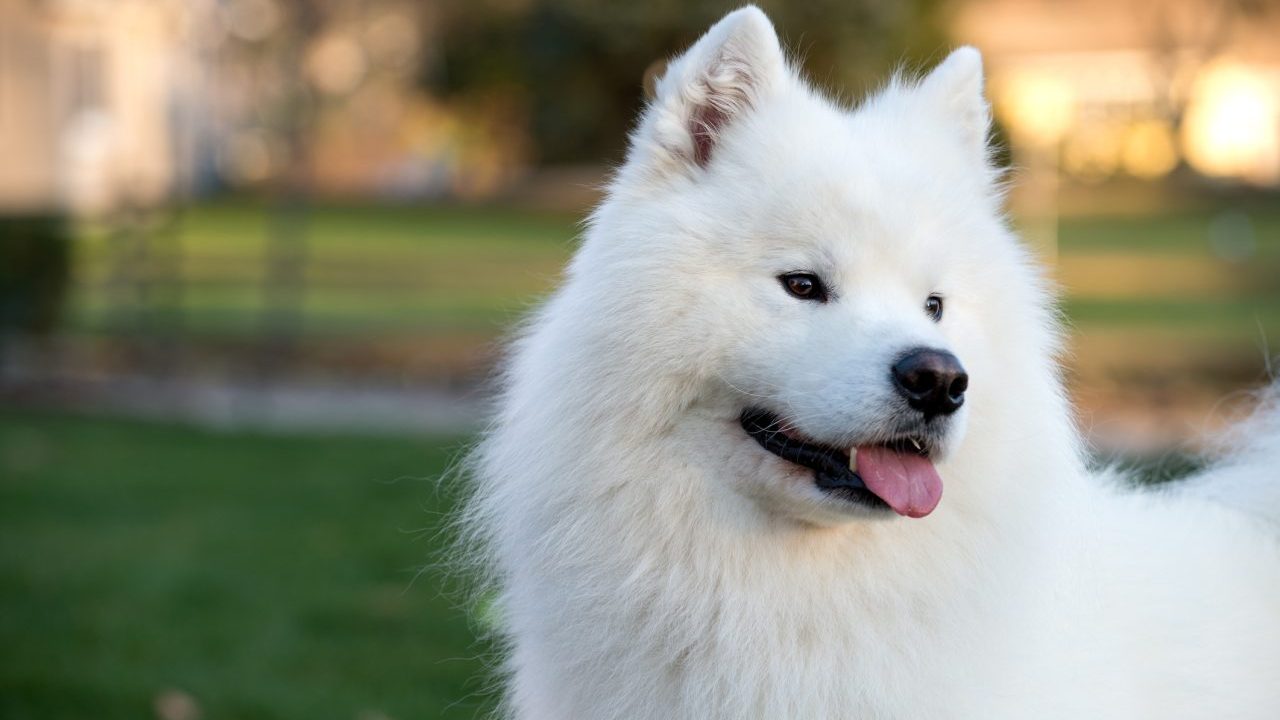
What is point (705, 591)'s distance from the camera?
2814mm

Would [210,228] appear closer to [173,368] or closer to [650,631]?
[173,368]

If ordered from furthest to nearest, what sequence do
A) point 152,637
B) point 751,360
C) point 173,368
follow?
point 173,368
point 152,637
point 751,360

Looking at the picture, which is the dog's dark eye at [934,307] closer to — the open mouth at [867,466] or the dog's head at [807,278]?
the dog's head at [807,278]

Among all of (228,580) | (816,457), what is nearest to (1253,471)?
(816,457)

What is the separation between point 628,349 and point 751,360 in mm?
258

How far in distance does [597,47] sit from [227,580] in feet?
56.4

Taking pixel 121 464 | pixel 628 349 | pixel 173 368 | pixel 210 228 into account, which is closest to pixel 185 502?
pixel 121 464

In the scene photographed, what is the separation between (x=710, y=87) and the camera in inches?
122

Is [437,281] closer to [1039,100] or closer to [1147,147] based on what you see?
[1147,147]

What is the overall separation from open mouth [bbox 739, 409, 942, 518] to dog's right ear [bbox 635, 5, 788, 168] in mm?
656

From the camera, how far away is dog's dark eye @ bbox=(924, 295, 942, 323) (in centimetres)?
293

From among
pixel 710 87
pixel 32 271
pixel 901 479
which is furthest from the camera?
pixel 32 271

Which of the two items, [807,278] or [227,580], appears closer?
[807,278]

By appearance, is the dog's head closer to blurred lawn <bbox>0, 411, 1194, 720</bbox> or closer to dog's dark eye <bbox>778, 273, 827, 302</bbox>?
dog's dark eye <bbox>778, 273, 827, 302</bbox>
